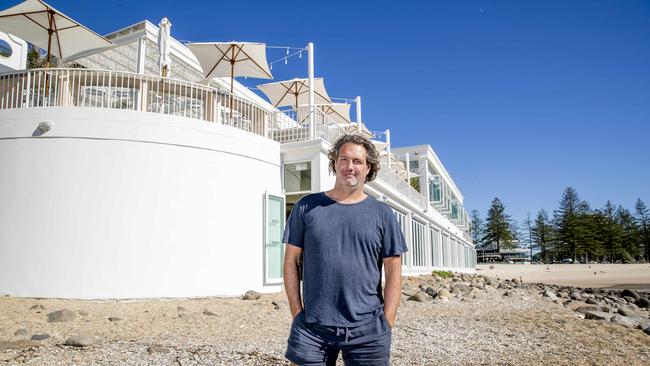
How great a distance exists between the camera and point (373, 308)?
203 centimetres

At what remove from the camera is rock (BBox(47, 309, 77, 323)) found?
621cm

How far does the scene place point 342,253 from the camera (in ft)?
6.71

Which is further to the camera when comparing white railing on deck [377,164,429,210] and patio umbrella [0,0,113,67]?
white railing on deck [377,164,429,210]

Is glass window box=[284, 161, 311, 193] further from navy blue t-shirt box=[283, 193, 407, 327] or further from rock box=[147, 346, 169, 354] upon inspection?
navy blue t-shirt box=[283, 193, 407, 327]

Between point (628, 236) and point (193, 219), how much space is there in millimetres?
77432

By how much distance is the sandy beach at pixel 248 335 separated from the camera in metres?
4.66

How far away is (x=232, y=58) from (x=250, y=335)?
844cm

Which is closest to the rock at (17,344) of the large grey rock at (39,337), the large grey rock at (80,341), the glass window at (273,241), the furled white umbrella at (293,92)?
the large grey rock at (39,337)

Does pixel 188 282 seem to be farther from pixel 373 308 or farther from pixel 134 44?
pixel 134 44

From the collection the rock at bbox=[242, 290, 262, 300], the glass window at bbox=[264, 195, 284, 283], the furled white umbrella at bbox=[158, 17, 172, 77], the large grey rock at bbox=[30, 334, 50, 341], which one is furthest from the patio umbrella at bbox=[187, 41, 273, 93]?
the large grey rock at bbox=[30, 334, 50, 341]

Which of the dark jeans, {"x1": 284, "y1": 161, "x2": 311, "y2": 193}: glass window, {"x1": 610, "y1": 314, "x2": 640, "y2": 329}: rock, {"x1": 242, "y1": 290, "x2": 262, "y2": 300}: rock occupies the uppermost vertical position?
{"x1": 284, "y1": 161, "x2": 311, "y2": 193}: glass window

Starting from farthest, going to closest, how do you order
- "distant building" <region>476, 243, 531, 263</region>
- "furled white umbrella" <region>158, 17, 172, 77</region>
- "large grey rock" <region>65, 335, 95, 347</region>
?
"distant building" <region>476, 243, 531, 263</region> → "furled white umbrella" <region>158, 17, 172, 77</region> → "large grey rock" <region>65, 335, 95, 347</region>

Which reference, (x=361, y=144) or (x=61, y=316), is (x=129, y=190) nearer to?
(x=61, y=316)

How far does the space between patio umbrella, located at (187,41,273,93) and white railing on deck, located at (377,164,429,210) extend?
518cm
